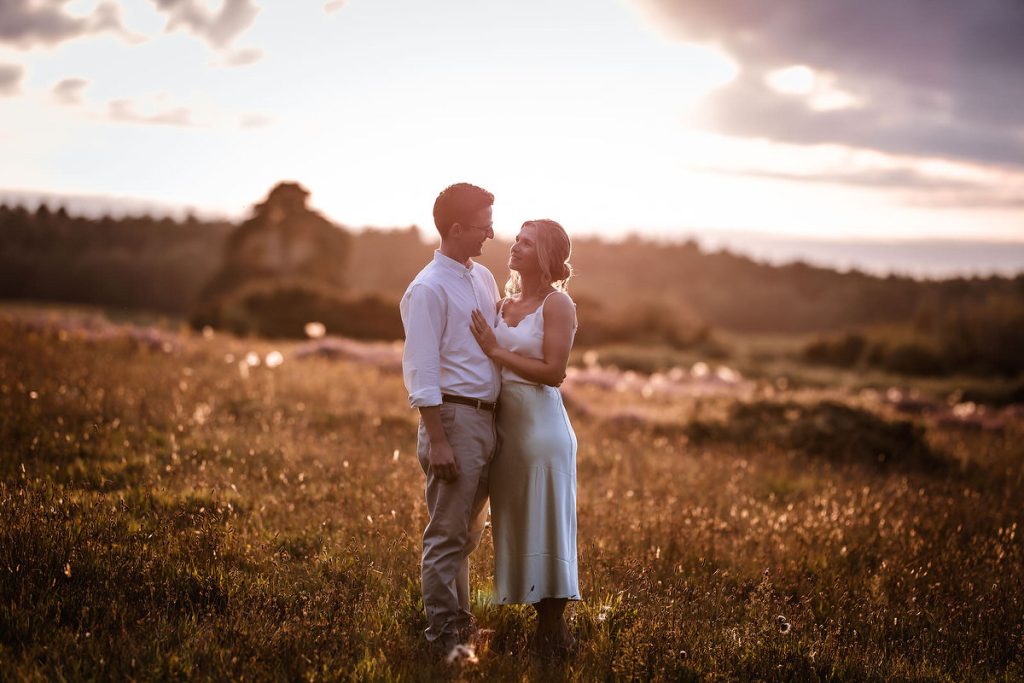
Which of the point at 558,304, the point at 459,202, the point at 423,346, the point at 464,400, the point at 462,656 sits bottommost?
the point at 462,656

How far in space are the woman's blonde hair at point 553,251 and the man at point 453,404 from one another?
0.30 m

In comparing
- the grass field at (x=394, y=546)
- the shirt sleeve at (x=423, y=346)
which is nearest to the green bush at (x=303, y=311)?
the grass field at (x=394, y=546)

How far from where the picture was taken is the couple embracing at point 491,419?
4.28m

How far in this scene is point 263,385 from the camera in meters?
11.7

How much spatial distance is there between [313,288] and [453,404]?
2504 cm

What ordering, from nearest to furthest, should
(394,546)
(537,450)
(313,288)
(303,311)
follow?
(537,450), (394,546), (303,311), (313,288)

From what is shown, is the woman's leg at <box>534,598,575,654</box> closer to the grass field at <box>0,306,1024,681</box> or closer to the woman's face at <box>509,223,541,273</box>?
the grass field at <box>0,306,1024,681</box>

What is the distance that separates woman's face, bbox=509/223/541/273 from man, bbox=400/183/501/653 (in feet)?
0.70

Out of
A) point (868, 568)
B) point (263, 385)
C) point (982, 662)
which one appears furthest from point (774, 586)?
point (263, 385)

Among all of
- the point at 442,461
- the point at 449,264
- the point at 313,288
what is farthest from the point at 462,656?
the point at 313,288

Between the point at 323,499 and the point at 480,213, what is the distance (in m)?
3.58

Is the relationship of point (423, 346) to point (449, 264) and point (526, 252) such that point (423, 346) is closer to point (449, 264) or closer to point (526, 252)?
point (449, 264)

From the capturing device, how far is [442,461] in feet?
13.8

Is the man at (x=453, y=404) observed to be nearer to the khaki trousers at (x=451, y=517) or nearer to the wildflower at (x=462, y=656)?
the khaki trousers at (x=451, y=517)
